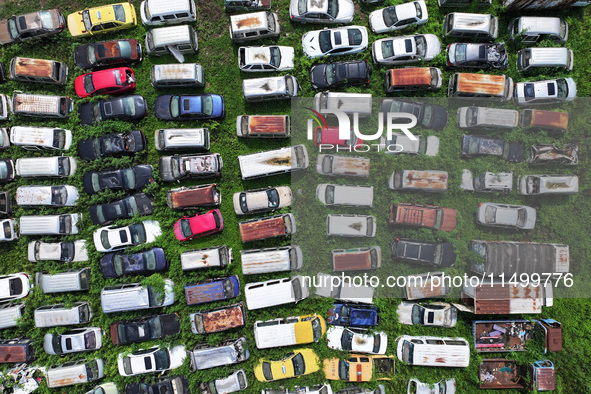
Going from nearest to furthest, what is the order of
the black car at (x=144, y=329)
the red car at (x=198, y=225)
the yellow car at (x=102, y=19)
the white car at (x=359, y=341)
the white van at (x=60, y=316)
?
the white van at (x=60, y=316), the black car at (x=144, y=329), the white car at (x=359, y=341), the red car at (x=198, y=225), the yellow car at (x=102, y=19)

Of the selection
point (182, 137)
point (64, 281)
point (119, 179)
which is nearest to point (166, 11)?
point (182, 137)

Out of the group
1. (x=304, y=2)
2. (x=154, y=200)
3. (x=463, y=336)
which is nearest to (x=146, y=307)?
(x=154, y=200)

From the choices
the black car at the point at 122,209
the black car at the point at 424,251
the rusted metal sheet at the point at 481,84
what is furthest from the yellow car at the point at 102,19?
the black car at the point at 424,251

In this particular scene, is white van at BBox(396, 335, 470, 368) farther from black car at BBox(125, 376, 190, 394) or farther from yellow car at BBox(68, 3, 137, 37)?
yellow car at BBox(68, 3, 137, 37)

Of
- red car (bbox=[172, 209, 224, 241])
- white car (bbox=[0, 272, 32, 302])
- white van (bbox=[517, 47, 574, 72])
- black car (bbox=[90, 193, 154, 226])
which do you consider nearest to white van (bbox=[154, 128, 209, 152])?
black car (bbox=[90, 193, 154, 226])

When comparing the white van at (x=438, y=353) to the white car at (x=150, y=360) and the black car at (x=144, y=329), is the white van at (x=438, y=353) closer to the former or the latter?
the white car at (x=150, y=360)

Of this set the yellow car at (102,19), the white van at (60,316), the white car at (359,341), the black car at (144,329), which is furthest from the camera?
the yellow car at (102,19)

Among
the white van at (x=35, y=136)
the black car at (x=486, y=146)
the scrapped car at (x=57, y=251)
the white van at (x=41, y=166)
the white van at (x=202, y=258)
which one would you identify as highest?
the white van at (x=35, y=136)
